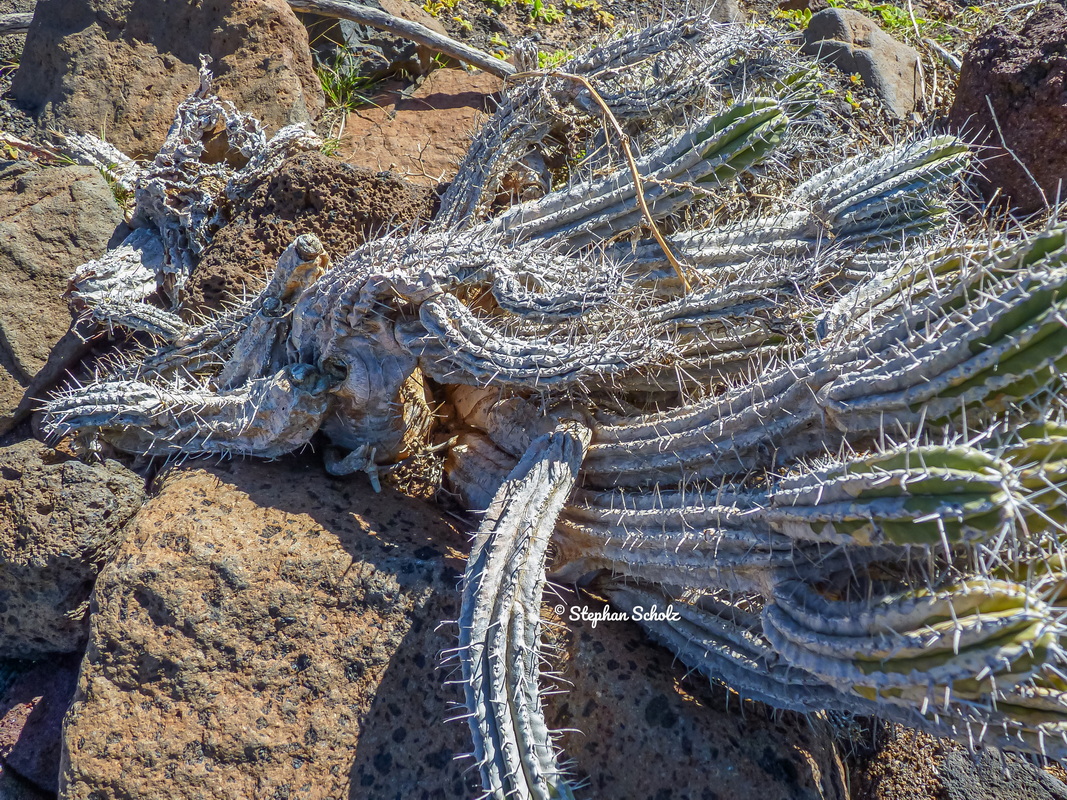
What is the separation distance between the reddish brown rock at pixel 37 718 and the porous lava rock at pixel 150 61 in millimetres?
2656

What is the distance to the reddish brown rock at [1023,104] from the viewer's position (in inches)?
131

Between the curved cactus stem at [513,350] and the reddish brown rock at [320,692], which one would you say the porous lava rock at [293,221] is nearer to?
the curved cactus stem at [513,350]

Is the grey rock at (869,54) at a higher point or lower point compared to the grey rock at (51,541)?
higher

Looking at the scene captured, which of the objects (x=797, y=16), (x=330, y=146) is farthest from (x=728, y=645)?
(x=797, y=16)

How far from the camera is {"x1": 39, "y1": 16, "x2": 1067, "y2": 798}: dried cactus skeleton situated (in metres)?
1.41

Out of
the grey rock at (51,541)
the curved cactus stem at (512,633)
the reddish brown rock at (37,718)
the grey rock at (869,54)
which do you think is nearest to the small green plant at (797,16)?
the grey rock at (869,54)

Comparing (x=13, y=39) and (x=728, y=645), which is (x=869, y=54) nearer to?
(x=728, y=645)

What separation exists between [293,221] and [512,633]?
1.99 metres

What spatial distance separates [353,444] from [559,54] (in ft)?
9.30

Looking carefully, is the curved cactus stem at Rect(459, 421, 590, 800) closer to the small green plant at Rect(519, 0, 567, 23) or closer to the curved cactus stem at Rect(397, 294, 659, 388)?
the curved cactus stem at Rect(397, 294, 659, 388)

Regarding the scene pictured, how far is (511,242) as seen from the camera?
2.63 meters

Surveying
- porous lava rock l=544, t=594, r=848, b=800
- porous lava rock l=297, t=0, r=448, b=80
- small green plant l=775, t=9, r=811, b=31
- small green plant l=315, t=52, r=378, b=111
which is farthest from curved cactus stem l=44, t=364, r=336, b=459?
small green plant l=775, t=9, r=811, b=31

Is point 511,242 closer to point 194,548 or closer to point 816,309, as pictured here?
point 816,309

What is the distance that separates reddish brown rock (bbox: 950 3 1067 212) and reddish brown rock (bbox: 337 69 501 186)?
8.23 ft
